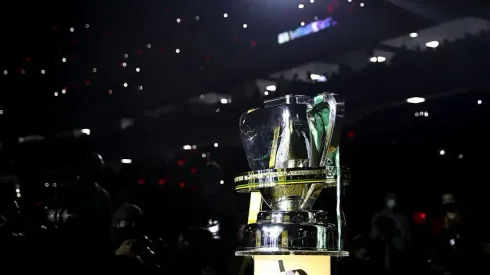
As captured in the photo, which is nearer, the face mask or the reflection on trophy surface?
the reflection on trophy surface

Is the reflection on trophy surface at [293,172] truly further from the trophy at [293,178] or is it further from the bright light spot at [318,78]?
the bright light spot at [318,78]

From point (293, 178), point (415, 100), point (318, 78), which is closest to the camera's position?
point (293, 178)

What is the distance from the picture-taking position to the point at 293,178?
725 millimetres

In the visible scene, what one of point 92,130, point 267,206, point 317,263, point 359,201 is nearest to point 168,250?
point 92,130

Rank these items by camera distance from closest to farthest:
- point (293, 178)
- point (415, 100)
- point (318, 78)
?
point (293, 178), point (415, 100), point (318, 78)

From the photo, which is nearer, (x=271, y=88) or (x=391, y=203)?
(x=391, y=203)

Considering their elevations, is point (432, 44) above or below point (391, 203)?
above

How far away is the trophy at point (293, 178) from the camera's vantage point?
73 cm

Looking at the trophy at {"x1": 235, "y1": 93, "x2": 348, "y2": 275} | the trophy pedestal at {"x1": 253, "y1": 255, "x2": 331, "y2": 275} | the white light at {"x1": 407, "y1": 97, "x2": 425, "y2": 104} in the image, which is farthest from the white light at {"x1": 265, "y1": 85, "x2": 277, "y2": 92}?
the trophy pedestal at {"x1": 253, "y1": 255, "x2": 331, "y2": 275}

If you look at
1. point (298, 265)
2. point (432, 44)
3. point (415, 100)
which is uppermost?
point (432, 44)

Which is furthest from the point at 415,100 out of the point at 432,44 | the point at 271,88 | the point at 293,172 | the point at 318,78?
the point at 293,172

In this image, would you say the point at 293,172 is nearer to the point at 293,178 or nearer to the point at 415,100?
the point at 293,178

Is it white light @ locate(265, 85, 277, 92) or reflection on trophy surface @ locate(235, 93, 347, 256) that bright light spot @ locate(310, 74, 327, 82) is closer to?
white light @ locate(265, 85, 277, 92)

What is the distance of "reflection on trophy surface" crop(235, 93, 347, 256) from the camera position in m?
0.73
